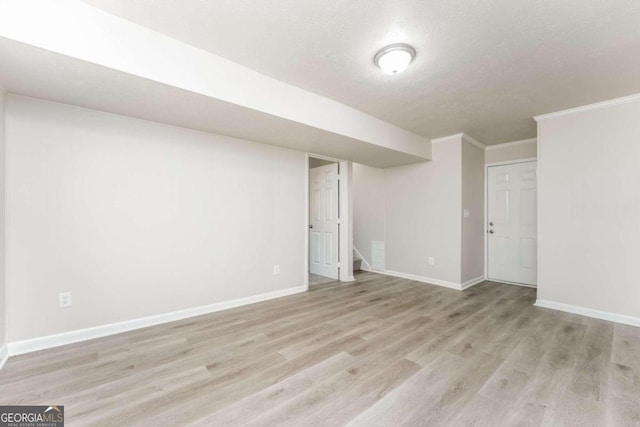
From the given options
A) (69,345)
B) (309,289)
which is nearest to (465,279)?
(309,289)

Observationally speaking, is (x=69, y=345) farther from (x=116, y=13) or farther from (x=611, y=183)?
(x=611, y=183)

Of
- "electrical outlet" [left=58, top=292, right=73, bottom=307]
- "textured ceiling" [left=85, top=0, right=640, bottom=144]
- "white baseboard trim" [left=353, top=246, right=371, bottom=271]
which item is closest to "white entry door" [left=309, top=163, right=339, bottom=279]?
"white baseboard trim" [left=353, top=246, right=371, bottom=271]

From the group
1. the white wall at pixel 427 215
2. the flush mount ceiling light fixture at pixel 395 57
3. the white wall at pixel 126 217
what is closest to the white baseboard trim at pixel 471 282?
the white wall at pixel 427 215

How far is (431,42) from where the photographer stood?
6.63 feet

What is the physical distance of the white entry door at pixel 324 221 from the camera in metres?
4.83

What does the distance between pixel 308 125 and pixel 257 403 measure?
94.1 inches

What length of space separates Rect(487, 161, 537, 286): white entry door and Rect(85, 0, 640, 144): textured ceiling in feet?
5.37

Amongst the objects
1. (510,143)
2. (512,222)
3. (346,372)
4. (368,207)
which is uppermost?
(510,143)

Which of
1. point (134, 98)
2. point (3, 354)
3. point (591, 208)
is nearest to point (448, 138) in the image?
point (591, 208)

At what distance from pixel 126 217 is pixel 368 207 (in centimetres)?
418

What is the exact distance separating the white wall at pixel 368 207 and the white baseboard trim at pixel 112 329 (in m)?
2.75

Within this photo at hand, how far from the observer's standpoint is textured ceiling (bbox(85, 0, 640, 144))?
171cm

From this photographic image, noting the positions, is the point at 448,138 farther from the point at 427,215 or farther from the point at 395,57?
the point at 395,57

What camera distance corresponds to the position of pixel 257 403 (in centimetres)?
165
